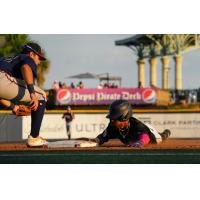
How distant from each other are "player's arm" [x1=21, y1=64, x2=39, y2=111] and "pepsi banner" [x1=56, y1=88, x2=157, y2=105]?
691cm

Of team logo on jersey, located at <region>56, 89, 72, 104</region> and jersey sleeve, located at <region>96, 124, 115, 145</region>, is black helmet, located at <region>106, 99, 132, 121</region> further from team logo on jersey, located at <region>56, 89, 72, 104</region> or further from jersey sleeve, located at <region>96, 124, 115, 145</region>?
team logo on jersey, located at <region>56, 89, 72, 104</region>

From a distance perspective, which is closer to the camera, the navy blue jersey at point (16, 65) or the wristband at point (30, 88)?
the wristband at point (30, 88)

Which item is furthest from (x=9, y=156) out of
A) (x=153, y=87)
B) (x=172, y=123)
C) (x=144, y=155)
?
(x=172, y=123)

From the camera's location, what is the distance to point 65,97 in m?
23.1

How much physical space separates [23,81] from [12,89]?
0.29m

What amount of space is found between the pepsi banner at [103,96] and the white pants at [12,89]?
23.0 ft

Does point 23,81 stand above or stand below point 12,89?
above

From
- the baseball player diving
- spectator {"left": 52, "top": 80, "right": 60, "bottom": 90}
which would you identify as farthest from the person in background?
the baseball player diving

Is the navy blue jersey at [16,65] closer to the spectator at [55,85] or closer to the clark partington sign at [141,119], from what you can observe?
the spectator at [55,85]

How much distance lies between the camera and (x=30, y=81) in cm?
1362

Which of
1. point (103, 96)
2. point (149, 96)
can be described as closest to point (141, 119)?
point (149, 96)

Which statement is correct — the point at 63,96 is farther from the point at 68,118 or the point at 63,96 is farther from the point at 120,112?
the point at 120,112

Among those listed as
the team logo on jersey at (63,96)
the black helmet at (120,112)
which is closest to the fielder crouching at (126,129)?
the black helmet at (120,112)

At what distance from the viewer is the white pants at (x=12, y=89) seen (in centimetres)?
1356
